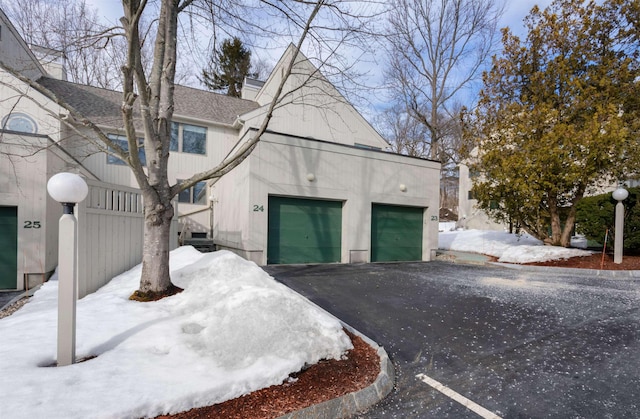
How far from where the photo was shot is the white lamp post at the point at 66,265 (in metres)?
2.66

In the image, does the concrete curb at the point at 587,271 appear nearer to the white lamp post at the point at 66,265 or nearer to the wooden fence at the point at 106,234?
the wooden fence at the point at 106,234

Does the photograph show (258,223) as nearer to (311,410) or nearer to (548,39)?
(311,410)

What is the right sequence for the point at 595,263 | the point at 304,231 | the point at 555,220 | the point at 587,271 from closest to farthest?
the point at 587,271, the point at 595,263, the point at 304,231, the point at 555,220

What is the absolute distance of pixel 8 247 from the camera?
24.1 ft

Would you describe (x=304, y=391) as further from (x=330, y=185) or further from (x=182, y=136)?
(x=182, y=136)

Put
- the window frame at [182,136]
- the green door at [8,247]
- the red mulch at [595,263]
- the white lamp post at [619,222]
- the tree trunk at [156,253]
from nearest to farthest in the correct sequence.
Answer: the tree trunk at [156,253]
the green door at [8,247]
the red mulch at [595,263]
the white lamp post at [619,222]
the window frame at [182,136]

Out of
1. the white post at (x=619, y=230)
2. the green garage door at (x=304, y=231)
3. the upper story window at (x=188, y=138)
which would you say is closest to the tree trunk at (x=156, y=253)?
the green garage door at (x=304, y=231)

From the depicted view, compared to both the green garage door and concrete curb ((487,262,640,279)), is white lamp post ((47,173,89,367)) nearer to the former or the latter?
the green garage door

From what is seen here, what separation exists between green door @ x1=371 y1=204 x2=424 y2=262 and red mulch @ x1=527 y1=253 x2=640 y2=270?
13.5 ft

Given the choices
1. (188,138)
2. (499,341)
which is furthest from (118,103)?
(499,341)

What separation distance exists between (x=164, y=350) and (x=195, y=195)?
13197mm

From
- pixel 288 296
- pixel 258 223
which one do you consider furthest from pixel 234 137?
pixel 288 296

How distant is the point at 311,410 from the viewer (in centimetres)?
234

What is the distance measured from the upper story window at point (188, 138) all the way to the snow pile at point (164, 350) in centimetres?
1112
